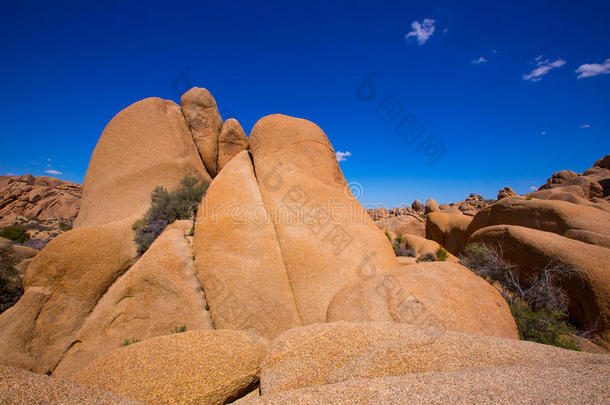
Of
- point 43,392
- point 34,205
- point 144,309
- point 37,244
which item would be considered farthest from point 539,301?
point 34,205

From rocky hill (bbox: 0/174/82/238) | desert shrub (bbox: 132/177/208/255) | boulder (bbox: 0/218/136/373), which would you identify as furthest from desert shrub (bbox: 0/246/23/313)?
rocky hill (bbox: 0/174/82/238)

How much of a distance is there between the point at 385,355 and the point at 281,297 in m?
3.63

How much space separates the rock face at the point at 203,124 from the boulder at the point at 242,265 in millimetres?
4009

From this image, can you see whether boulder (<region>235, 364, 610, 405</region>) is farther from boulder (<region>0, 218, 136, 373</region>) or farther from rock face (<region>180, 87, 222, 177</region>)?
rock face (<region>180, 87, 222, 177</region>)

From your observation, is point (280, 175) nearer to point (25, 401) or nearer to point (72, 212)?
point (25, 401)

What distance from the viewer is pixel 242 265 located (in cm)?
666

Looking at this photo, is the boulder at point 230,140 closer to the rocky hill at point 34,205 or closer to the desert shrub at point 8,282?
the desert shrub at point 8,282

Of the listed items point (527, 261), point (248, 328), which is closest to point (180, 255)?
point (248, 328)

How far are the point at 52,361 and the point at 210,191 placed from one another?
18.4ft

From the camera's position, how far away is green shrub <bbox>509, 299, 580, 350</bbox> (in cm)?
520

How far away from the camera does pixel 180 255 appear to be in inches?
268

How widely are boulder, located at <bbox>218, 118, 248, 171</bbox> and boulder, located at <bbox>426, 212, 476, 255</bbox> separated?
1287 cm

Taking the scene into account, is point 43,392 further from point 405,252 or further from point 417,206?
point 417,206

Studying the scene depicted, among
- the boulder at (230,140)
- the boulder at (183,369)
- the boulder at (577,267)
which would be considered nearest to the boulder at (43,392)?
the boulder at (183,369)
